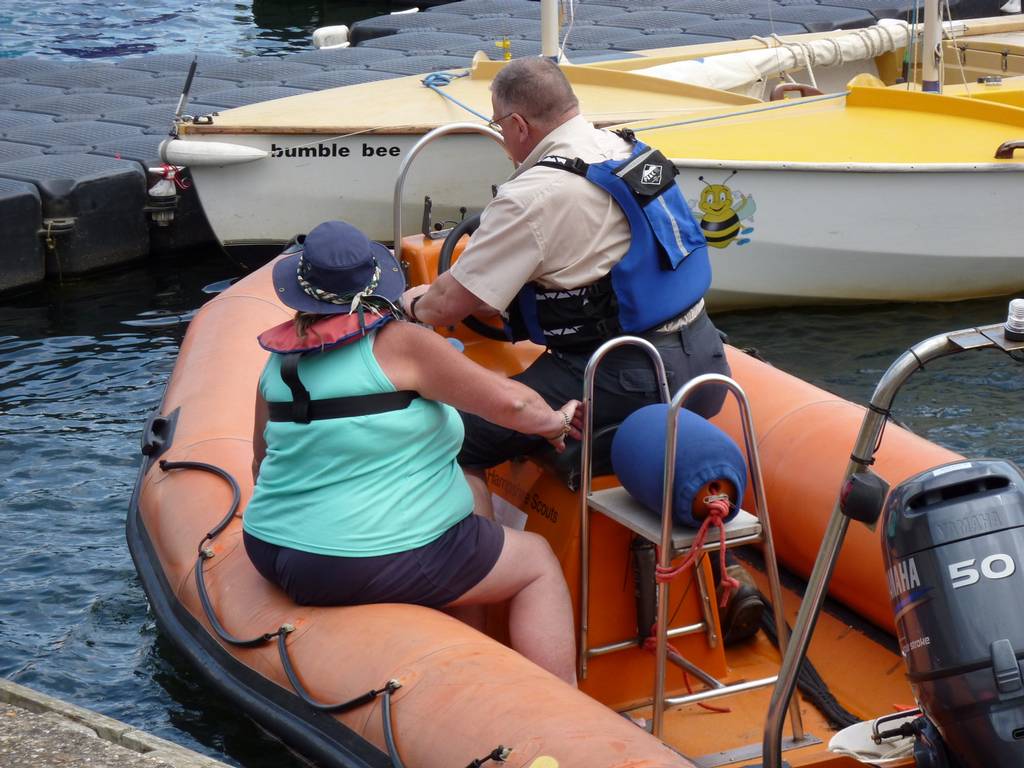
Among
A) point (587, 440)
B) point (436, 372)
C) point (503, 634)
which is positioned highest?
point (436, 372)

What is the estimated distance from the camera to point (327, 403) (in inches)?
113

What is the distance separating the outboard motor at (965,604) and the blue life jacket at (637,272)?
40.2 inches

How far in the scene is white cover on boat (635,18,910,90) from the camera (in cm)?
830

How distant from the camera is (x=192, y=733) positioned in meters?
3.84

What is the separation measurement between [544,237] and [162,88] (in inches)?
332

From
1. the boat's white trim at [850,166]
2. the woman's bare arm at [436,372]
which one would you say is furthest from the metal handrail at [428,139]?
the boat's white trim at [850,166]

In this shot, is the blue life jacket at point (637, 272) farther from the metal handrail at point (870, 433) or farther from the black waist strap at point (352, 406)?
the metal handrail at point (870, 433)

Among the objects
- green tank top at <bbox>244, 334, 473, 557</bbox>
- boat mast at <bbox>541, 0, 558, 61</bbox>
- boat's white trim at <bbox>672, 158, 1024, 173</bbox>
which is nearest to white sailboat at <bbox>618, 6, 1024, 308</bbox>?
boat's white trim at <bbox>672, 158, 1024, 173</bbox>

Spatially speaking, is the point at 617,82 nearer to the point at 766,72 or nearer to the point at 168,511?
the point at 766,72

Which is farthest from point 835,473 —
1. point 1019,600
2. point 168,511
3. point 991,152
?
point 991,152

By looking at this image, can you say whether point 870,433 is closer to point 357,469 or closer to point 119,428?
point 357,469

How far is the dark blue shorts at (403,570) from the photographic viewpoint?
117 inches

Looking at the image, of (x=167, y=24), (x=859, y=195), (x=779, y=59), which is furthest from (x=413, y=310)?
(x=167, y=24)

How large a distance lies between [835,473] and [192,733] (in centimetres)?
195
